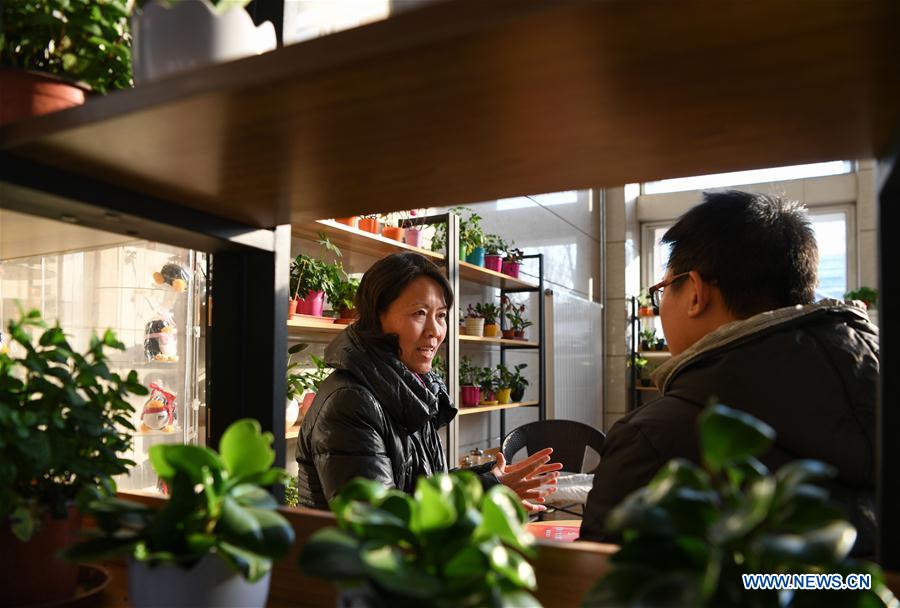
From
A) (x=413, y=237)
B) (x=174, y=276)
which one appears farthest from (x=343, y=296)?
(x=174, y=276)

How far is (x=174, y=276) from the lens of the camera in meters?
2.39

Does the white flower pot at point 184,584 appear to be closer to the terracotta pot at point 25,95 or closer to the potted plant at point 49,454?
the potted plant at point 49,454

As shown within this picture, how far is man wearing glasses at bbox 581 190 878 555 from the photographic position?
1055 mm

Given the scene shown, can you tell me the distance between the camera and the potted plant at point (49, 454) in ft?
2.11

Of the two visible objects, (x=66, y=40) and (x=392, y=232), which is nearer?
(x=66, y=40)

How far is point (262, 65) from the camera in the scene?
19.8 inches

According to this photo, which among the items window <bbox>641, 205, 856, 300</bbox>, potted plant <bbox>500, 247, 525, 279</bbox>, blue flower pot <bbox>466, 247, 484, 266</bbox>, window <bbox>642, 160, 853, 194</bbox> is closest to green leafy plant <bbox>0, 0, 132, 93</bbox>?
blue flower pot <bbox>466, 247, 484, 266</bbox>

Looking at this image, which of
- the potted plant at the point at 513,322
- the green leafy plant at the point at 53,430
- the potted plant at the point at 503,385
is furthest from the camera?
the potted plant at the point at 513,322

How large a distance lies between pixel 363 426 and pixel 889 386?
58.3 inches

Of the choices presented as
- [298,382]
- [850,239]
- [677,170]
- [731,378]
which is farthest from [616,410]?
[677,170]

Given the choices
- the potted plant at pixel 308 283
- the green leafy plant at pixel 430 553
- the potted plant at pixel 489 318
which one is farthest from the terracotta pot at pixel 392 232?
the green leafy plant at pixel 430 553

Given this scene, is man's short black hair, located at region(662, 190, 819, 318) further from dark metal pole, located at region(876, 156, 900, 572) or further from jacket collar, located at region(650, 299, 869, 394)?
dark metal pole, located at region(876, 156, 900, 572)

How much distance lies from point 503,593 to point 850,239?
7284 millimetres

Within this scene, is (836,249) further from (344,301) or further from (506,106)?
(506,106)
